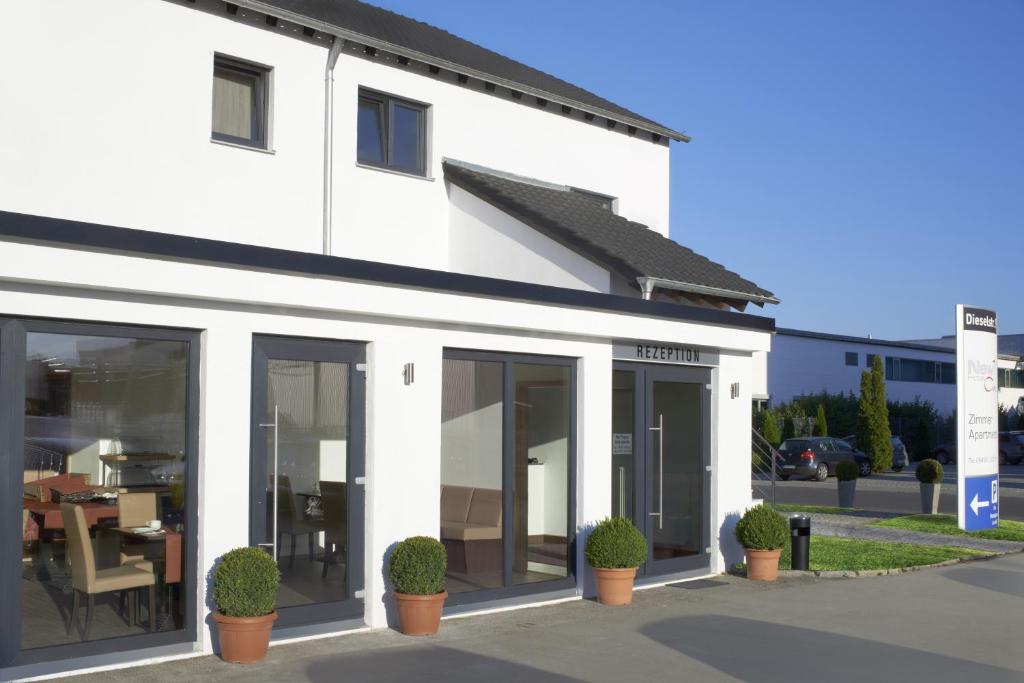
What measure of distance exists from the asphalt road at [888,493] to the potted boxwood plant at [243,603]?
18806 millimetres

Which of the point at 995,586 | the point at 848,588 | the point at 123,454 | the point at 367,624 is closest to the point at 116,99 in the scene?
the point at 123,454

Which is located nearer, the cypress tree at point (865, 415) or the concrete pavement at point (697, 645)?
the concrete pavement at point (697, 645)

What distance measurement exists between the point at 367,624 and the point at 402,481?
1.29 meters

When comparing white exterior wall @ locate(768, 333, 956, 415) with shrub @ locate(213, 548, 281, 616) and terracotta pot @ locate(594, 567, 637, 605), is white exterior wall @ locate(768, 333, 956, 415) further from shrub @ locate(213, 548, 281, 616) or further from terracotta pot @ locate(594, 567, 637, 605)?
shrub @ locate(213, 548, 281, 616)

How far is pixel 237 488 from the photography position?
30.2ft

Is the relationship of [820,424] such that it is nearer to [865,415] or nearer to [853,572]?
[865,415]

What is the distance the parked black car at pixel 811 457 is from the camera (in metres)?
39.1

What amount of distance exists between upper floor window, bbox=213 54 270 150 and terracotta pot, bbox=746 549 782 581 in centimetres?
830

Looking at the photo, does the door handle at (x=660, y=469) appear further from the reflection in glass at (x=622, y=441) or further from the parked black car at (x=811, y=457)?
the parked black car at (x=811, y=457)

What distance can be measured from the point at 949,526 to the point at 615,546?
10933 mm

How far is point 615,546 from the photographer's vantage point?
1155cm

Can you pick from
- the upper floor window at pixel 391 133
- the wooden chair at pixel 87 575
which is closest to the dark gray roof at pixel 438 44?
the upper floor window at pixel 391 133

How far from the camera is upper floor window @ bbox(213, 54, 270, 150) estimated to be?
15250 millimetres

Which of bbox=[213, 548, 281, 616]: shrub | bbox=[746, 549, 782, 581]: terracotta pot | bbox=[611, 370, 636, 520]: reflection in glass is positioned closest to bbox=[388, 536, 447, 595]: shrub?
bbox=[213, 548, 281, 616]: shrub
